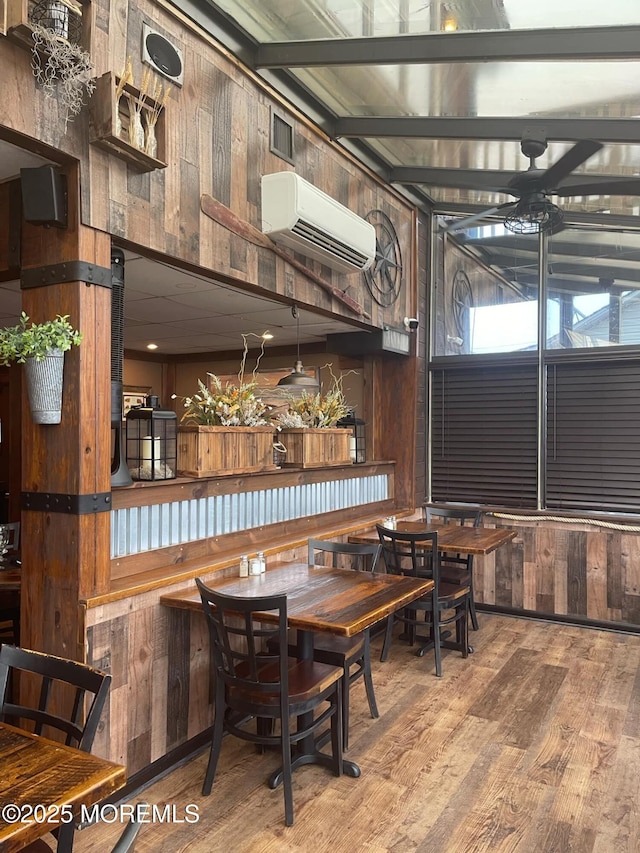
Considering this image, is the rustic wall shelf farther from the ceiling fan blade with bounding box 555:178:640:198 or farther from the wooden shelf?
the ceiling fan blade with bounding box 555:178:640:198

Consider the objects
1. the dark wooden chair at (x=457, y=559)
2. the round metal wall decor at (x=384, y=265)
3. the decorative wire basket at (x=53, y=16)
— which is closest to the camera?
the decorative wire basket at (x=53, y=16)

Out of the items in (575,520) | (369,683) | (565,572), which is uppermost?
(575,520)

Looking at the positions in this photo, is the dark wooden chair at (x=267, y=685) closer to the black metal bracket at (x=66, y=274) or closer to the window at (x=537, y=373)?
the black metal bracket at (x=66, y=274)

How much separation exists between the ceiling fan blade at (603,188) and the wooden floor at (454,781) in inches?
117

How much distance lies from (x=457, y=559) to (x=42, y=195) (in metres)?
3.66

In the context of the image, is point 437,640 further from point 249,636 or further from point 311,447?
point 249,636

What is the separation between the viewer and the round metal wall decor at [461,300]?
221 inches

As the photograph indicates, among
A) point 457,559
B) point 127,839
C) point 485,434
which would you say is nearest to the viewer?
point 127,839

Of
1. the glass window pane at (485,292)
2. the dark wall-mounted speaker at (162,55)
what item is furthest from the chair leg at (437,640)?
the dark wall-mounted speaker at (162,55)

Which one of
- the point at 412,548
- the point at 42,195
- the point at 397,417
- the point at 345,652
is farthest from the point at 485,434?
the point at 42,195

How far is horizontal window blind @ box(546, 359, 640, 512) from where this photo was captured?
16.0ft

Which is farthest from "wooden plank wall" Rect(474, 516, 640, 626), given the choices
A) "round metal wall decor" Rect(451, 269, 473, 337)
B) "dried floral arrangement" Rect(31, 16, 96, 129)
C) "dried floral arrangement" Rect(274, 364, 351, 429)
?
"dried floral arrangement" Rect(31, 16, 96, 129)

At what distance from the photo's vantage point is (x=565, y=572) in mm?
5086

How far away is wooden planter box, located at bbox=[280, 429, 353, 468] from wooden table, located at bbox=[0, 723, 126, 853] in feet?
Answer: 8.58
